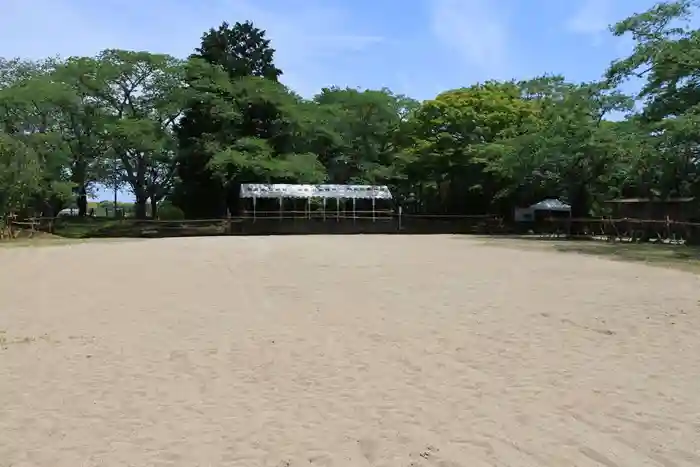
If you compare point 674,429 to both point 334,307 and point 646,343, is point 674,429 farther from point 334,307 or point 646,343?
point 334,307

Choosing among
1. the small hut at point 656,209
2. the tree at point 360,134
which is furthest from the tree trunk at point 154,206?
the small hut at point 656,209

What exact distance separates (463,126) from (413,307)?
28095 mm

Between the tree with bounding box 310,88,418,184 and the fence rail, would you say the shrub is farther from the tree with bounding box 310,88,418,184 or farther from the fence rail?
the tree with bounding box 310,88,418,184

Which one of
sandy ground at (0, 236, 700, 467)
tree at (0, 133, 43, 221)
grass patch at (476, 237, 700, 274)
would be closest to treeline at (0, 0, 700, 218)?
tree at (0, 133, 43, 221)

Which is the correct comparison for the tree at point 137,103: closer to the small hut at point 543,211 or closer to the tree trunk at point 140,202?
the tree trunk at point 140,202

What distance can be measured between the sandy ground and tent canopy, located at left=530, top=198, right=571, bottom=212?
2499 centimetres

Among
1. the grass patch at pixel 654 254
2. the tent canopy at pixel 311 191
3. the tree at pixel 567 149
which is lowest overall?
the grass patch at pixel 654 254

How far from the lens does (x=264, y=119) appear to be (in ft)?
131

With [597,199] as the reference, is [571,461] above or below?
below

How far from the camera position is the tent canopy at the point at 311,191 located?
3591cm

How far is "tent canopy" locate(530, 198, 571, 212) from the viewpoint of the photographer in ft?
120

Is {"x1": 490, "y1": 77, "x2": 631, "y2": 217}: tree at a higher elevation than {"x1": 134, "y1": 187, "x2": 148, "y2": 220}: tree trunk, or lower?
higher

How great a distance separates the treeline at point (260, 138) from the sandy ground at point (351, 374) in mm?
18597

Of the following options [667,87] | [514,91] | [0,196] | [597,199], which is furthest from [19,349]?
[514,91]
